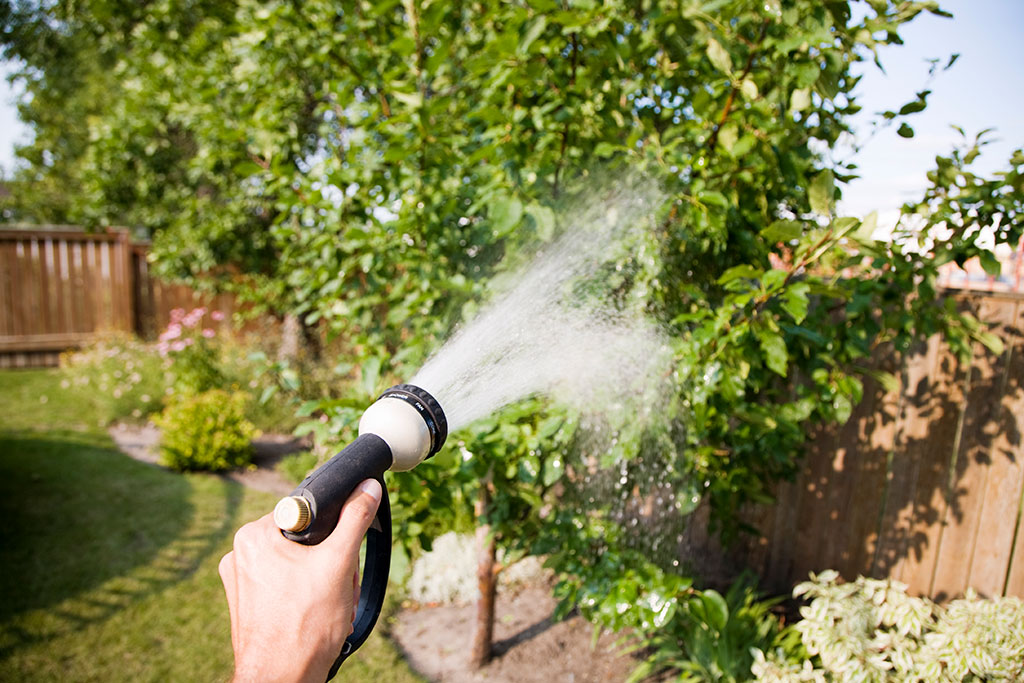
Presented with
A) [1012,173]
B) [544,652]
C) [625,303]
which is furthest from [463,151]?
[544,652]

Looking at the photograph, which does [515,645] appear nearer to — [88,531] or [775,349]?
[775,349]

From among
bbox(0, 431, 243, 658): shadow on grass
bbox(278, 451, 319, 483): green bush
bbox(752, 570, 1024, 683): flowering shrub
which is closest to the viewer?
bbox(752, 570, 1024, 683): flowering shrub

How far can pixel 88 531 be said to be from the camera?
155 inches

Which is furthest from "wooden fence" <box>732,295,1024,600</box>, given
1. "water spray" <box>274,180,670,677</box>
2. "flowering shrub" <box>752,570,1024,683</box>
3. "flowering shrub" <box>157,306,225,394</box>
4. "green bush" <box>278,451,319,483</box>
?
"flowering shrub" <box>157,306,225,394</box>

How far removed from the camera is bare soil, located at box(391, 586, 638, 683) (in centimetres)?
276

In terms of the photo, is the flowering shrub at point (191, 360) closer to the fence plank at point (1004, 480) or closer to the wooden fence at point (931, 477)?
the wooden fence at point (931, 477)

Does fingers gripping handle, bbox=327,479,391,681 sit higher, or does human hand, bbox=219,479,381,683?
human hand, bbox=219,479,381,683

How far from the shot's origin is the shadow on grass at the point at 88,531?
312 centimetres

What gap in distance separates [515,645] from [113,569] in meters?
2.35

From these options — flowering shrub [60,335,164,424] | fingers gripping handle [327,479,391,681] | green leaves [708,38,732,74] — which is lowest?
flowering shrub [60,335,164,424]

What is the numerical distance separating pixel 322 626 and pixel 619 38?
1.98 metres

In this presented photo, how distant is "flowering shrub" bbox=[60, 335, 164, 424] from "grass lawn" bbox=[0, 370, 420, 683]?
34.8 inches

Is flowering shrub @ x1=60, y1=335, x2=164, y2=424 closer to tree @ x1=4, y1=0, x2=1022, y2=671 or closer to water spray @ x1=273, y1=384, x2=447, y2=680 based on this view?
tree @ x1=4, y1=0, x2=1022, y2=671

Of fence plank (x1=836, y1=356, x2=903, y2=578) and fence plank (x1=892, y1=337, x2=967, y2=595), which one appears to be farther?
fence plank (x1=836, y1=356, x2=903, y2=578)
